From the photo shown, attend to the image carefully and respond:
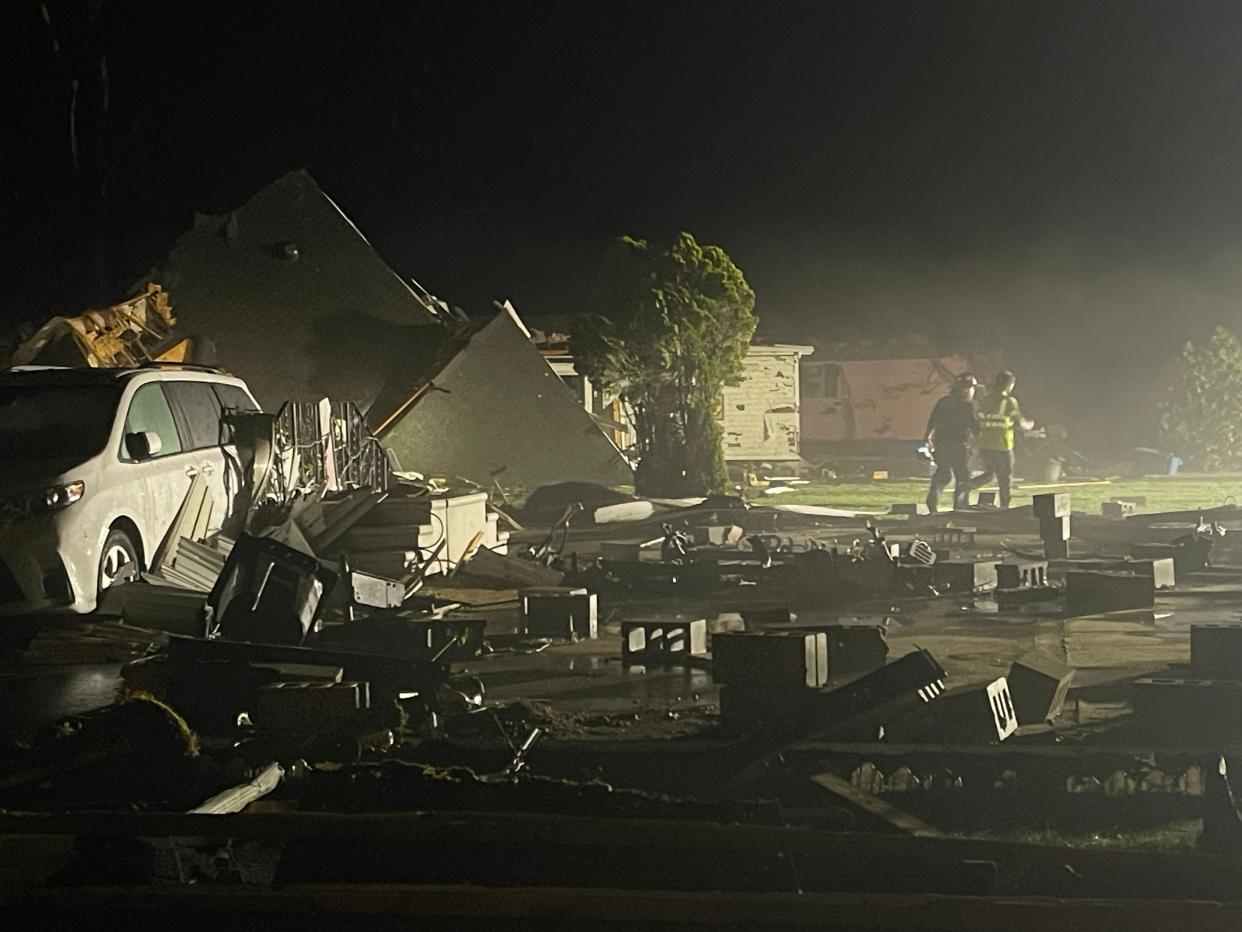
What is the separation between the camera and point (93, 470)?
9.98 m

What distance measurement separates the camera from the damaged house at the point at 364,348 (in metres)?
26.9

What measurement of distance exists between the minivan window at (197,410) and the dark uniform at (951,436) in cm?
1160

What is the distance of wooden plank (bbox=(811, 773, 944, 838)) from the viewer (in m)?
4.82

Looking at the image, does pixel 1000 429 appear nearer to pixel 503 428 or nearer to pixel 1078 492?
pixel 503 428

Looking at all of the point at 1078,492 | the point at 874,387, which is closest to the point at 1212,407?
the point at 874,387

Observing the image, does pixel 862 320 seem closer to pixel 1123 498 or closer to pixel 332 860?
pixel 1123 498

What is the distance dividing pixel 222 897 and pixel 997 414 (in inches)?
719

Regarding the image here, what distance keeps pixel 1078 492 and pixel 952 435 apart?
1170cm

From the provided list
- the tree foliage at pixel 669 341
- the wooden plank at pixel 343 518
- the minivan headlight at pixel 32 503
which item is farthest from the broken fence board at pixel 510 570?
the tree foliage at pixel 669 341

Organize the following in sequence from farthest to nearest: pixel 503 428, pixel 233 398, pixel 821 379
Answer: pixel 821 379 < pixel 503 428 < pixel 233 398

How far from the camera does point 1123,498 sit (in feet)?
88.2

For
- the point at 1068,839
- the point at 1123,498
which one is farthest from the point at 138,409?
the point at 1123,498

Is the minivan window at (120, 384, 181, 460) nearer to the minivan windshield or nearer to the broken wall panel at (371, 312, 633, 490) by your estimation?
the minivan windshield

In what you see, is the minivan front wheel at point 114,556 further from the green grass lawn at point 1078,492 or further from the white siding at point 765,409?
the white siding at point 765,409
